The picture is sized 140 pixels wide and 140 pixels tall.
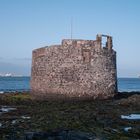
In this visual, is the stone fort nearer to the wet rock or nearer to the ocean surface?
the wet rock

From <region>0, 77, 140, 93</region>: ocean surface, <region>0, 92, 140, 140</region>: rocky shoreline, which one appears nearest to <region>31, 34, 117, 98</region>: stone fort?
<region>0, 92, 140, 140</region>: rocky shoreline

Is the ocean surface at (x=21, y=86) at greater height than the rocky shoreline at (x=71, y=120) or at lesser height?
greater

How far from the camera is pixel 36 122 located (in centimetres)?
1488

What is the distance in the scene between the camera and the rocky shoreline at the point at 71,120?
40.4ft

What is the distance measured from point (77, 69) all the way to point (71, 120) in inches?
326

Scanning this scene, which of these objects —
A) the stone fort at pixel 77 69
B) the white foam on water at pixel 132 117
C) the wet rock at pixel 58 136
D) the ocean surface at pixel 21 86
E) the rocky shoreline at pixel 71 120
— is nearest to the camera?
the wet rock at pixel 58 136

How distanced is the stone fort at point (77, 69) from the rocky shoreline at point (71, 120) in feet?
3.07

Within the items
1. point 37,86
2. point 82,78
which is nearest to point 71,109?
point 82,78

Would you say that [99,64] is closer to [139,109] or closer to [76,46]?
[76,46]

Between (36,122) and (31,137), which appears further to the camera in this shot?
(36,122)

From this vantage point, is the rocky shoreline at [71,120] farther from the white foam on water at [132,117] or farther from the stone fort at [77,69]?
the stone fort at [77,69]

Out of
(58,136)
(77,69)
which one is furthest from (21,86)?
(58,136)

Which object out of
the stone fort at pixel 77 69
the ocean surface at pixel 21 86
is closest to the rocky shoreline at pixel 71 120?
the stone fort at pixel 77 69

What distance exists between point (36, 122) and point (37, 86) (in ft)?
34.4
